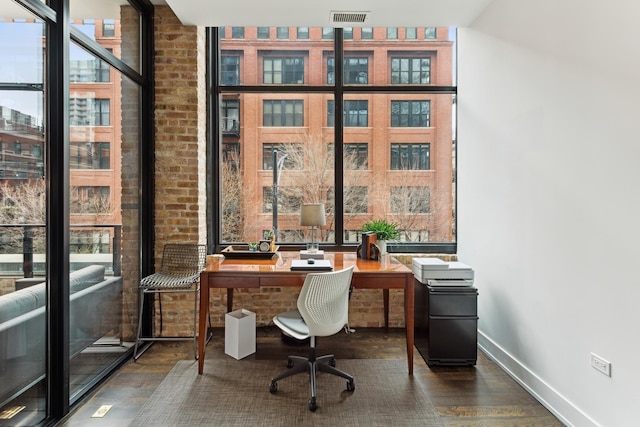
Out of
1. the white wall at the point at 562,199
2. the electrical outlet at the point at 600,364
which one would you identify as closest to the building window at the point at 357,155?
the white wall at the point at 562,199

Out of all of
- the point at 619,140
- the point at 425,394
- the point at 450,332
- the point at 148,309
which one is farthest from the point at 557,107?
the point at 148,309

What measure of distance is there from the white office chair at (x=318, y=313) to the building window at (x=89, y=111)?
1.89 meters

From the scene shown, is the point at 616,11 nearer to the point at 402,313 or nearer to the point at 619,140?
the point at 619,140

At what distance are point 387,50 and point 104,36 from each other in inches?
105

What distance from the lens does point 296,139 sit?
411cm

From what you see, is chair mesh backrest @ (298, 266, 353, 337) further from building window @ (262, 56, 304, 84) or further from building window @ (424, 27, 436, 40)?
building window @ (424, 27, 436, 40)

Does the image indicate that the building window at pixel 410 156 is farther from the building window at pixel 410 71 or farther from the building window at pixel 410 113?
the building window at pixel 410 71

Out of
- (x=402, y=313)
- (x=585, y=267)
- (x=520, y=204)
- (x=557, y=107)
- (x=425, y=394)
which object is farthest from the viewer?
(x=402, y=313)

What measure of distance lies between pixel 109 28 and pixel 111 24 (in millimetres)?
56

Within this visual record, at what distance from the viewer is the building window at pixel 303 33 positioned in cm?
409

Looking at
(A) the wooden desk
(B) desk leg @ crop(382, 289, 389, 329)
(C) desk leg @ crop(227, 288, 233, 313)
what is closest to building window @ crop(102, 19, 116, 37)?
(A) the wooden desk

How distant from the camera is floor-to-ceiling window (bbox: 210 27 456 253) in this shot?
410 cm

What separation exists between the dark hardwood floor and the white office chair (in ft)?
1.53

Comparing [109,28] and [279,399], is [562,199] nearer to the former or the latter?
[279,399]
